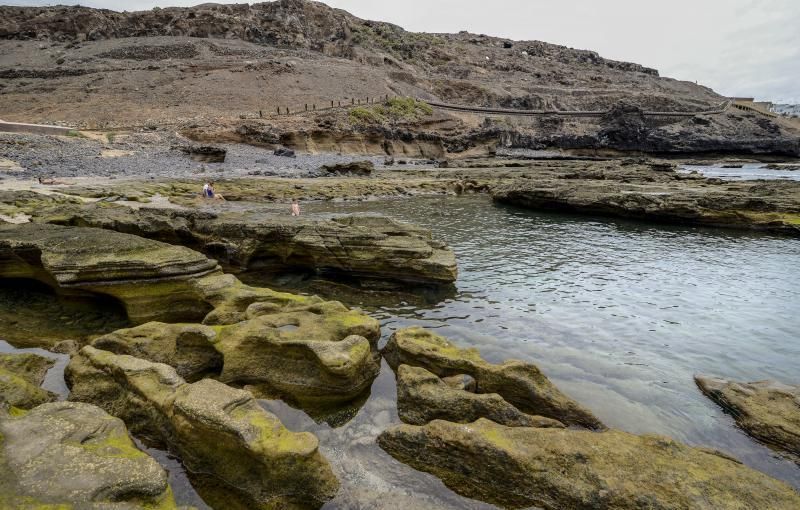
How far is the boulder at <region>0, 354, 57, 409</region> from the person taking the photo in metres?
5.73

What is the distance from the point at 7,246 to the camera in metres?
9.57

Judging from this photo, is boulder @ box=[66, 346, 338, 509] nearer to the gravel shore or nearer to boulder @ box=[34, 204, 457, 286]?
boulder @ box=[34, 204, 457, 286]

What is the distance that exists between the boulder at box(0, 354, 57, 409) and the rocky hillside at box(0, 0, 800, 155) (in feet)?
157

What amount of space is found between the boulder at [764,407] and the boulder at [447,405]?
3.17 m

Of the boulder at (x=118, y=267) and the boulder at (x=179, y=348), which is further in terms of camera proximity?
the boulder at (x=118, y=267)

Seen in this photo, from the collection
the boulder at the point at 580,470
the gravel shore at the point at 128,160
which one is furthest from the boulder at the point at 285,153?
the boulder at the point at 580,470

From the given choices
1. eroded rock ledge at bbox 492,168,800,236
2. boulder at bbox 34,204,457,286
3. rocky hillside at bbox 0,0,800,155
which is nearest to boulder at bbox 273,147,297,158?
rocky hillside at bbox 0,0,800,155

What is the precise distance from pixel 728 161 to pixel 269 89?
7969 cm

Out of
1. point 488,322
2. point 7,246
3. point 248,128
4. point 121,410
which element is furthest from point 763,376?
point 248,128

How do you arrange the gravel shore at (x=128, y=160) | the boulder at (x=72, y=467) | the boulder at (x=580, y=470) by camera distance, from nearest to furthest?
the boulder at (x=72, y=467) < the boulder at (x=580, y=470) < the gravel shore at (x=128, y=160)

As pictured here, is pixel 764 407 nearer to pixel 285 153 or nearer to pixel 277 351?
pixel 277 351

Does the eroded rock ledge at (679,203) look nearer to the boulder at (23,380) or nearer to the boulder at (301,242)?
the boulder at (301,242)

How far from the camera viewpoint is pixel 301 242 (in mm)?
12625

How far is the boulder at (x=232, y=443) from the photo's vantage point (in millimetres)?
4785
